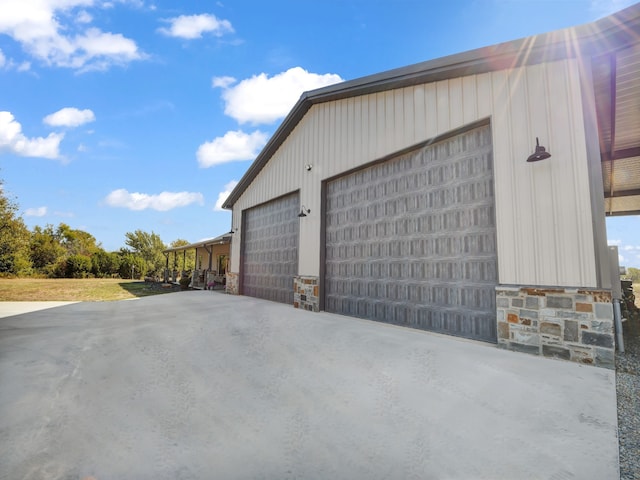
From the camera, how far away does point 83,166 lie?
2691cm

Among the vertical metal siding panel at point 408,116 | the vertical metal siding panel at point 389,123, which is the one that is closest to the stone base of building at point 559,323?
the vertical metal siding panel at point 408,116

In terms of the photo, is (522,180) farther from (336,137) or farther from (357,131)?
(336,137)

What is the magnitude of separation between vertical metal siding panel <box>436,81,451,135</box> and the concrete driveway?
3783 millimetres

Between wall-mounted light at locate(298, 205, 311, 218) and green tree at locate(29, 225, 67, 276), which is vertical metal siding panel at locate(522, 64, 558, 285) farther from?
A: green tree at locate(29, 225, 67, 276)

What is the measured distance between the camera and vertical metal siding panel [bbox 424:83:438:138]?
5551 mm

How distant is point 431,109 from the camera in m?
5.64

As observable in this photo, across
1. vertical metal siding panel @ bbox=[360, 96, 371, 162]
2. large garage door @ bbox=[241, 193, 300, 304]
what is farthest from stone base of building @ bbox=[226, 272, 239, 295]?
vertical metal siding panel @ bbox=[360, 96, 371, 162]

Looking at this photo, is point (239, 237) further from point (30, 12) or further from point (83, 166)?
point (83, 166)

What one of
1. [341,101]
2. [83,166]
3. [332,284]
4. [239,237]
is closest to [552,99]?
[341,101]

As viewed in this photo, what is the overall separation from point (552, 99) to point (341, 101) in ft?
16.2

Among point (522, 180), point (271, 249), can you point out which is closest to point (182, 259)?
point (271, 249)

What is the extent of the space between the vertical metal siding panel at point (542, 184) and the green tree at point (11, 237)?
2762 centimetres

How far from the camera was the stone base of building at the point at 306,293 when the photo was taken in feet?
26.3

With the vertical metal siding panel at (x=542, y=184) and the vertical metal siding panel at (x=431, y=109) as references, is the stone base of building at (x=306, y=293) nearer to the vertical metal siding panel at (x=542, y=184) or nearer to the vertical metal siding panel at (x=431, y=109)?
the vertical metal siding panel at (x=431, y=109)
